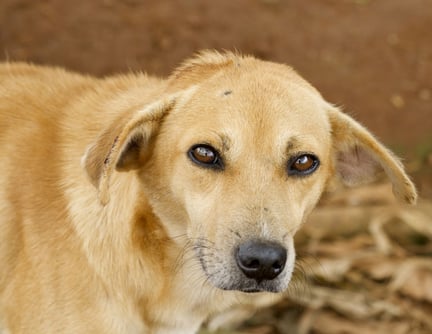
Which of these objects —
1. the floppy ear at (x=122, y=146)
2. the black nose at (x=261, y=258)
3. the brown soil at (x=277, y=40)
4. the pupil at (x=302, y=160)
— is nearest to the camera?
the black nose at (x=261, y=258)

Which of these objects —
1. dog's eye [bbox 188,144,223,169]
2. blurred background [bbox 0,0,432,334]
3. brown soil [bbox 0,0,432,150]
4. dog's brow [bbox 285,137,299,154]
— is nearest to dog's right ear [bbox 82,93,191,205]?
dog's eye [bbox 188,144,223,169]

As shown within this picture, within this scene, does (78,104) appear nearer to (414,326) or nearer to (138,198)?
(138,198)

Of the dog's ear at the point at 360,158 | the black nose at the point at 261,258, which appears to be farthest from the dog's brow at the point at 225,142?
the dog's ear at the point at 360,158

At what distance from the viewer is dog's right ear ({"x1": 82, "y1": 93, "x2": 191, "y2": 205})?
3875mm

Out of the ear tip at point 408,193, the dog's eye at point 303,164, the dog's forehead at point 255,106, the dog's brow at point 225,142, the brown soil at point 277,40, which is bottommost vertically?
the ear tip at point 408,193

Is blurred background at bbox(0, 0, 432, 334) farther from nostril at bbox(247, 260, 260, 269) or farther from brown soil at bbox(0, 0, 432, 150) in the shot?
nostril at bbox(247, 260, 260, 269)

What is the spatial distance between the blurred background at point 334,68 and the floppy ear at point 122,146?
303 centimetres

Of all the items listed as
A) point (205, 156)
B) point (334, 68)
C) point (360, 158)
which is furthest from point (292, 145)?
point (334, 68)

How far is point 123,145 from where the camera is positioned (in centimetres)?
390

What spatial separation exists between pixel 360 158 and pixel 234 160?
872 millimetres

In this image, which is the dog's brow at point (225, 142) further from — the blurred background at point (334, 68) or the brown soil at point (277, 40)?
the brown soil at point (277, 40)

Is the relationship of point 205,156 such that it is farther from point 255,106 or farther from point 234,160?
point 255,106

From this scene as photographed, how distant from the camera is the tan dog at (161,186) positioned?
392 centimetres

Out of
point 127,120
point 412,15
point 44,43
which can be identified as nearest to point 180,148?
point 127,120
